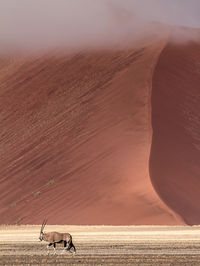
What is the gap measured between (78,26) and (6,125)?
17958 mm

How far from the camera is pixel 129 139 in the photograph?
41406mm

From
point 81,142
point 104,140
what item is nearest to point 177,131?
point 104,140

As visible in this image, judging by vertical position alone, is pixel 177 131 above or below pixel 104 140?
below

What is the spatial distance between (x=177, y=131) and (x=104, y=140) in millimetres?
4057

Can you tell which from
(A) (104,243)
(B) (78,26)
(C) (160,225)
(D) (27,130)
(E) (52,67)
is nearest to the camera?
(A) (104,243)

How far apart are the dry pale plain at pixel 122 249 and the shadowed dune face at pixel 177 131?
4.33 m

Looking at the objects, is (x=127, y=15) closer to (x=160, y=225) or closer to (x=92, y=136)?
(x=92, y=136)

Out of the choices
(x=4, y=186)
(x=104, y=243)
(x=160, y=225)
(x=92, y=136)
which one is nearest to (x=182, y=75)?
(x=92, y=136)

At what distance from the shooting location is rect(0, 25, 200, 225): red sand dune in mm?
36406

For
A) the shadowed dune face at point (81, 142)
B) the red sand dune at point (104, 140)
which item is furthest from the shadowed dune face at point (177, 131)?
the shadowed dune face at point (81, 142)

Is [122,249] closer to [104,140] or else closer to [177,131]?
[104,140]

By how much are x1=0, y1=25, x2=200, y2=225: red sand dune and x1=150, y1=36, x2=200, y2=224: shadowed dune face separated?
74 mm

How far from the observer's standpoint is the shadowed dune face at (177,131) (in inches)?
1428

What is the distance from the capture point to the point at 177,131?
42.3 metres
